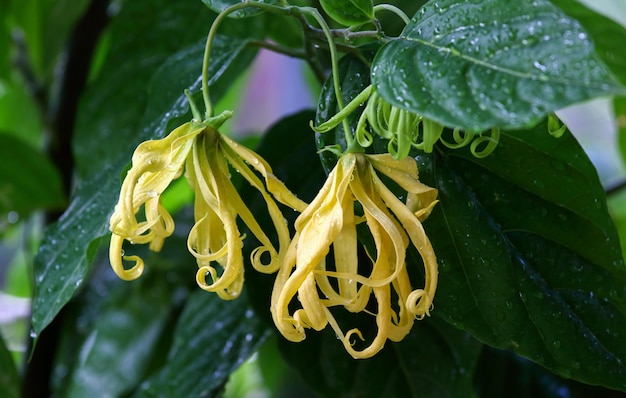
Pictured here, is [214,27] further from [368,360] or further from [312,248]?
[368,360]

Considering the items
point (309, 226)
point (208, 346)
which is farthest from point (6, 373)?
point (309, 226)

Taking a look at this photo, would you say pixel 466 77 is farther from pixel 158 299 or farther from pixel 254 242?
pixel 158 299

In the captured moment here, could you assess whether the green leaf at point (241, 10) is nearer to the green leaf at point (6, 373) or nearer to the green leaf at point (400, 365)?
the green leaf at point (400, 365)

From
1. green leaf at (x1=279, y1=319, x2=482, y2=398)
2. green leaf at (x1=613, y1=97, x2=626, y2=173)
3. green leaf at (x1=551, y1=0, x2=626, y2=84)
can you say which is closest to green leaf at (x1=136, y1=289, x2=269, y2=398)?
green leaf at (x1=279, y1=319, x2=482, y2=398)

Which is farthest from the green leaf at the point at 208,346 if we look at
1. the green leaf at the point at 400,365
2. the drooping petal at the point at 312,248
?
the drooping petal at the point at 312,248

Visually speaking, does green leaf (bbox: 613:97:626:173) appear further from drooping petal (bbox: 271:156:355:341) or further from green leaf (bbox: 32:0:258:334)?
drooping petal (bbox: 271:156:355:341)
